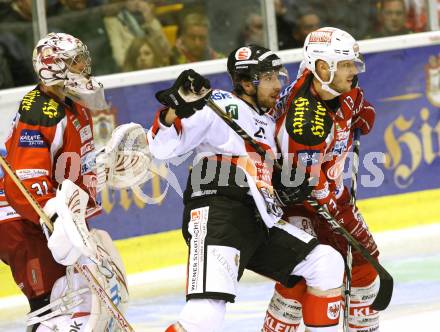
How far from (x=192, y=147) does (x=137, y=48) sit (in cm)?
267

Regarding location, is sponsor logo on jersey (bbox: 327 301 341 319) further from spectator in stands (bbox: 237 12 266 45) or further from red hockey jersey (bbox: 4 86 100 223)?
spectator in stands (bbox: 237 12 266 45)

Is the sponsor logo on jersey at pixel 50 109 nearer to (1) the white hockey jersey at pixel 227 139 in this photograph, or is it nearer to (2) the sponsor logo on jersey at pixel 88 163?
(2) the sponsor logo on jersey at pixel 88 163

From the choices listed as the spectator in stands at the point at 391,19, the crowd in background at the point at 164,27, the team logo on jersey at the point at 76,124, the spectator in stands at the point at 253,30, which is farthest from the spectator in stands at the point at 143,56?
the team logo on jersey at the point at 76,124

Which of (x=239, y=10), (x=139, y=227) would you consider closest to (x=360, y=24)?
(x=239, y=10)

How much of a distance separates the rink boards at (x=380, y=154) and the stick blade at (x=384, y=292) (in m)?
2.07

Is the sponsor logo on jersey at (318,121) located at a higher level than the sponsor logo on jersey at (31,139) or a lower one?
lower

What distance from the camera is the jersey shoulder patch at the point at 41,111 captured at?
15.0ft

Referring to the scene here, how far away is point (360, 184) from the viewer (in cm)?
729

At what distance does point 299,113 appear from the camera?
4.72 meters

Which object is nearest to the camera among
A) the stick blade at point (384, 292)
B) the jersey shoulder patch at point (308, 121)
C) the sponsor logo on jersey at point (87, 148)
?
the jersey shoulder patch at point (308, 121)

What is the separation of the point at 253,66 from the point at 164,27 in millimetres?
2598

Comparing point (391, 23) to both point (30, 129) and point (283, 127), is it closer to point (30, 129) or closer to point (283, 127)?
point (283, 127)

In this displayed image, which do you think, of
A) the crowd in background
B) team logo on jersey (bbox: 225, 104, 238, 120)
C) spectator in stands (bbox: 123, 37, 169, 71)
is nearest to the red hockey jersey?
team logo on jersey (bbox: 225, 104, 238, 120)

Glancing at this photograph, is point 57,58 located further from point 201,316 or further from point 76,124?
point 201,316
